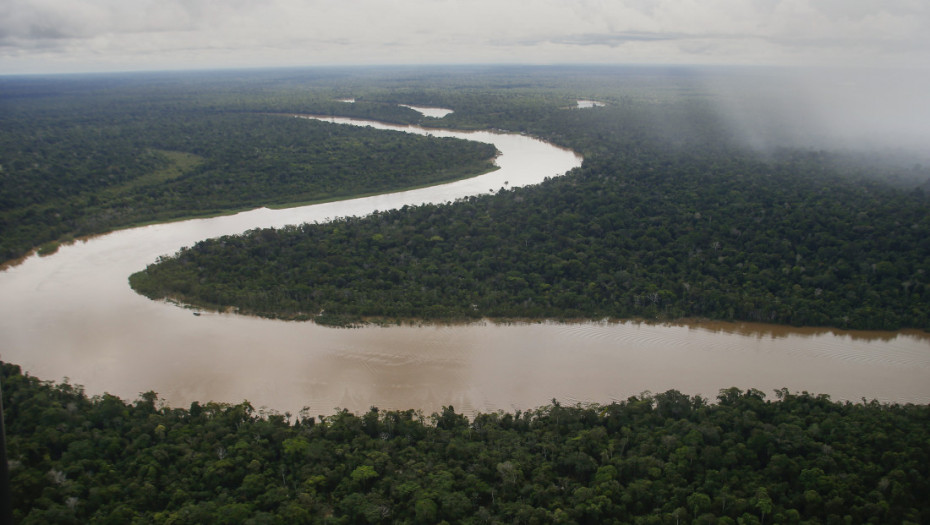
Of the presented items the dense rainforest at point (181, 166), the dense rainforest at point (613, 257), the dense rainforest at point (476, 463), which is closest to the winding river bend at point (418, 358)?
the dense rainforest at point (613, 257)

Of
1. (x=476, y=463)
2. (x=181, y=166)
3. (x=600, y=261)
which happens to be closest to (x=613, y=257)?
(x=600, y=261)

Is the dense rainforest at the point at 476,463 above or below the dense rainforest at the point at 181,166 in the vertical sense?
below

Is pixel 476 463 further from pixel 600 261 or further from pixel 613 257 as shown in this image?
pixel 613 257

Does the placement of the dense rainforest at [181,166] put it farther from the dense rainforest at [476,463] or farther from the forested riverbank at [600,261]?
the dense rainforest at [476,463]

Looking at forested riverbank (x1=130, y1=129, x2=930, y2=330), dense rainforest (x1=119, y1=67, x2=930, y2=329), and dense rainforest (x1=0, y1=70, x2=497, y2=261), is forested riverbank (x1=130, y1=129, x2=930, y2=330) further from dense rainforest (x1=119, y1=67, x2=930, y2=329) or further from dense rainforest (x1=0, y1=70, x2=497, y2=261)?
dense rainforest (x1=0, y1=70, x2=497, y2=261)

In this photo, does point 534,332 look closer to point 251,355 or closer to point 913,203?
point 251,355

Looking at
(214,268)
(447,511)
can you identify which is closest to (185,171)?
(214,268)

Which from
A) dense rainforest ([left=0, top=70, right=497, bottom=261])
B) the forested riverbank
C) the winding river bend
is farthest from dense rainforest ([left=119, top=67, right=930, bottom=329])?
dense rainforest ([left=0, top=70, right=497, bottom=261])
